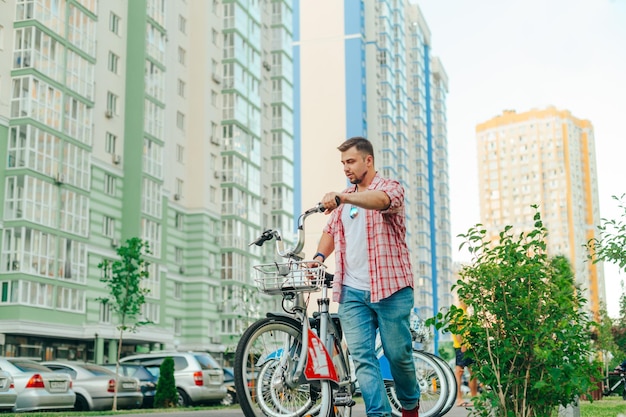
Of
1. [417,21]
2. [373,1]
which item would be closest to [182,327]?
[373,1]

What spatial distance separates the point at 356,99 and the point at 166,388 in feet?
249

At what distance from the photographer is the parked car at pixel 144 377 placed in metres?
22.9

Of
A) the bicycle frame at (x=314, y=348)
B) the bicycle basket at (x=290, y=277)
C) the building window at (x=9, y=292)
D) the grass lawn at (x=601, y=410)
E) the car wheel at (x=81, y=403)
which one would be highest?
the building window at (x=9, y=292)

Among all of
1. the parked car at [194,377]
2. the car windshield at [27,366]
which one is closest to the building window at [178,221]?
the parked car at [194,377]

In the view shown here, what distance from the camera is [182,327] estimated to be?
5516cm

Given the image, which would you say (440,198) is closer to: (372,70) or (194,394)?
(372,70)

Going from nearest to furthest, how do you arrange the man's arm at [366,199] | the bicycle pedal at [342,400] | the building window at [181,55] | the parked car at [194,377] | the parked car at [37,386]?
1. the man's arm at [366,199]
2. the bicycle pedal at [342,400]
3. the parked car at [37,386]
4. the parked car at [194,377]
5. the building window at [181,55]

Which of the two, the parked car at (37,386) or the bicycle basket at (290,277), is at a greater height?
the bicycle basket at (290,277)

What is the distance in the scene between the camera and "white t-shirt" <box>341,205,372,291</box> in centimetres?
602

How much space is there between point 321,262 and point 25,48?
36612mm

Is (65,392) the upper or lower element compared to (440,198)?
lower

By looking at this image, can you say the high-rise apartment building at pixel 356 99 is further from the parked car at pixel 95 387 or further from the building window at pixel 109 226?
the parked car at pixel 95 387

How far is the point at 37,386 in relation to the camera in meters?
18.1

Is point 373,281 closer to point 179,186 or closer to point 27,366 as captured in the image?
point 27,366
